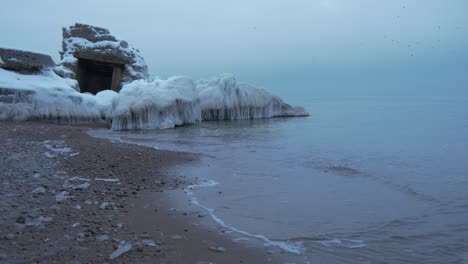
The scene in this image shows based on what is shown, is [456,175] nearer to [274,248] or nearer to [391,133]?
[274,248]

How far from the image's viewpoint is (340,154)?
1250 cm

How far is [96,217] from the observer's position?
517 centimetres

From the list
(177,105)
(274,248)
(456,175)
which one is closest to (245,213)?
(274,248)

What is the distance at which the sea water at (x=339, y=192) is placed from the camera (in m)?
5.12

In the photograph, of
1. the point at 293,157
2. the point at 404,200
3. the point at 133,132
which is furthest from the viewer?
the point at 133,132

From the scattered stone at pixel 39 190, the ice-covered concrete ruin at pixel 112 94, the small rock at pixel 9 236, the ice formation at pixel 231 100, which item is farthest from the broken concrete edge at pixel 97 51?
the small rock at pixel 9 236

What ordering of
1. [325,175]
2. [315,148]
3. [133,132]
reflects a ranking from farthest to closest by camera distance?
[133,132]
[315,148]
[325,175]

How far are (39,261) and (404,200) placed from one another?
5944 mm

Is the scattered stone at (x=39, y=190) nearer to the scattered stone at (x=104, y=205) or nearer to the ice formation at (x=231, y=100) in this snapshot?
the scattered stone at (x=104, y=205)

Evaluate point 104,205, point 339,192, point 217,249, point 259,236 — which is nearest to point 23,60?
point 104,205

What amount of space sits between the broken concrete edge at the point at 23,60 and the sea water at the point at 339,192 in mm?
5923

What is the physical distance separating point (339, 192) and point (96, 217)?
4.48 metres

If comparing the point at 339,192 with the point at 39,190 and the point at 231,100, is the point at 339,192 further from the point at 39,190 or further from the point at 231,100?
the point at 231,100

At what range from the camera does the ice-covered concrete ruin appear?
17469mm
